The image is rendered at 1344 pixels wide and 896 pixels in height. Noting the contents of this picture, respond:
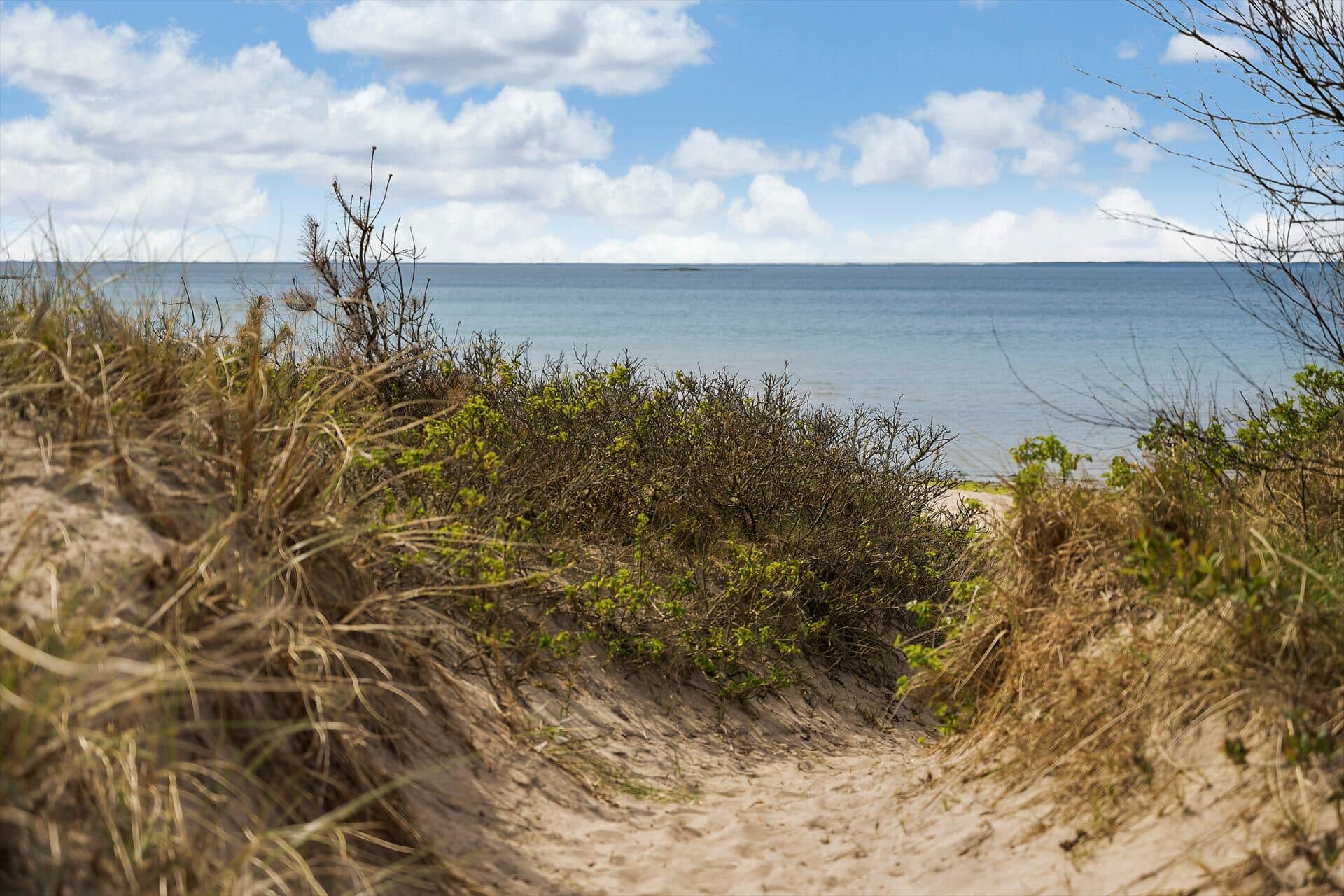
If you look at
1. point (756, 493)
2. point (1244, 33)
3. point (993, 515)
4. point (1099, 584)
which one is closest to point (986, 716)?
point (1099, 584)

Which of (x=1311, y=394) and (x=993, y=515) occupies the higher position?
(x=1311, y=394)

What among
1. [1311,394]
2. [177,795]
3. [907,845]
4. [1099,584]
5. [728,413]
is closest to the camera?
[177,795]

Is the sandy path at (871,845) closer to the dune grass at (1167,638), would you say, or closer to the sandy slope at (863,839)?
the sandy slope at (863,839)

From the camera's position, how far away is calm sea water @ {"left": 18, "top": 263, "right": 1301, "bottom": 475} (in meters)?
21.1

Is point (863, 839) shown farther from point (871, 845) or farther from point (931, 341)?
point (931, 341)

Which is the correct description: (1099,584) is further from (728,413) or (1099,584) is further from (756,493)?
(728,413)

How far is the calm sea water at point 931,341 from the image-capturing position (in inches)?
832

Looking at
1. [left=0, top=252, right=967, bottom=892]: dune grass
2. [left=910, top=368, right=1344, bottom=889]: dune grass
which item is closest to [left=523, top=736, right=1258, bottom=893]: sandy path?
[left=910, top=368, right=1344, bottom=889]: dune grass

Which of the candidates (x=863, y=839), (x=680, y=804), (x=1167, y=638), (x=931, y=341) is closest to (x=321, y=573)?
(x=680, y=804)

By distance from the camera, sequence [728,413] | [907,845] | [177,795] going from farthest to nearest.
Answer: [728,413]
[907,845]
[177,795]

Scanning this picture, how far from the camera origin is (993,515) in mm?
5762

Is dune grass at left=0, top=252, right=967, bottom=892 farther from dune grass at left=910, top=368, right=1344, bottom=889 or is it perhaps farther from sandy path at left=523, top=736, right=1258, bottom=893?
dune grass at left=910, top=368, right=1344, bottom=889

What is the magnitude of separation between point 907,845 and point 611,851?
52.3 inches

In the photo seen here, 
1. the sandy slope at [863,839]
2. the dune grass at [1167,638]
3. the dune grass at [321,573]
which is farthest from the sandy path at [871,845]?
the dune grass at [321,573]
